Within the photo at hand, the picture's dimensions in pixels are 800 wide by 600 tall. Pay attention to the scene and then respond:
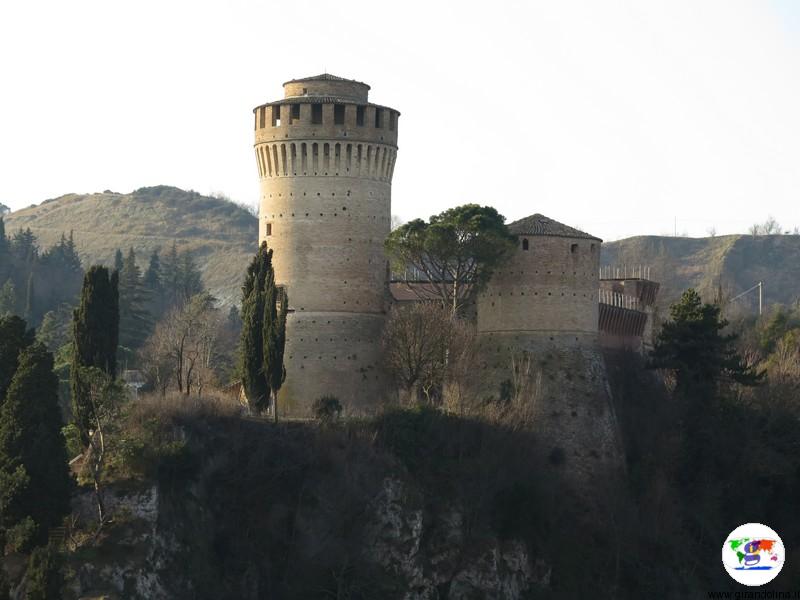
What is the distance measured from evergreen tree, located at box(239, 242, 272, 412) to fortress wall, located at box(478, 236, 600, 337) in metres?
7.56

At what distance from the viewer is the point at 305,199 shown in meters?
50.3

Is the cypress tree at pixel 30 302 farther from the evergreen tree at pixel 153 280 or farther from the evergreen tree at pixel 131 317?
the evergreen tree at pixel 131 317

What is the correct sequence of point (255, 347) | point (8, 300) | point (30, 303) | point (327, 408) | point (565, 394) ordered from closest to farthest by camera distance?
point (255, 347), point (327, 408), point (565, 394), point (8, 300), point (30, 303)

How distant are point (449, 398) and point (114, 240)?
10092cm

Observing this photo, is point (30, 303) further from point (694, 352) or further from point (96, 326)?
point (96, 326)

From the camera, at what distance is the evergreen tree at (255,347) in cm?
4638

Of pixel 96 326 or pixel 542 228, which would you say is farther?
pixel 542 228

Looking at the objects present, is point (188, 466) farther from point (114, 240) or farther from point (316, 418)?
point (114, 240)

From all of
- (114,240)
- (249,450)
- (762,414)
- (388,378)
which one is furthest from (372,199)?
(114,240)

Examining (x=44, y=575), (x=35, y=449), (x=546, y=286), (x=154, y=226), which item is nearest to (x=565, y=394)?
(x=546, y=286)

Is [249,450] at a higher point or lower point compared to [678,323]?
lower

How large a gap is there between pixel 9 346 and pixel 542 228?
55.4ft

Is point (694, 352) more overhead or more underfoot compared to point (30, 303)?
more overhead

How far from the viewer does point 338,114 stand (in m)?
50.2
